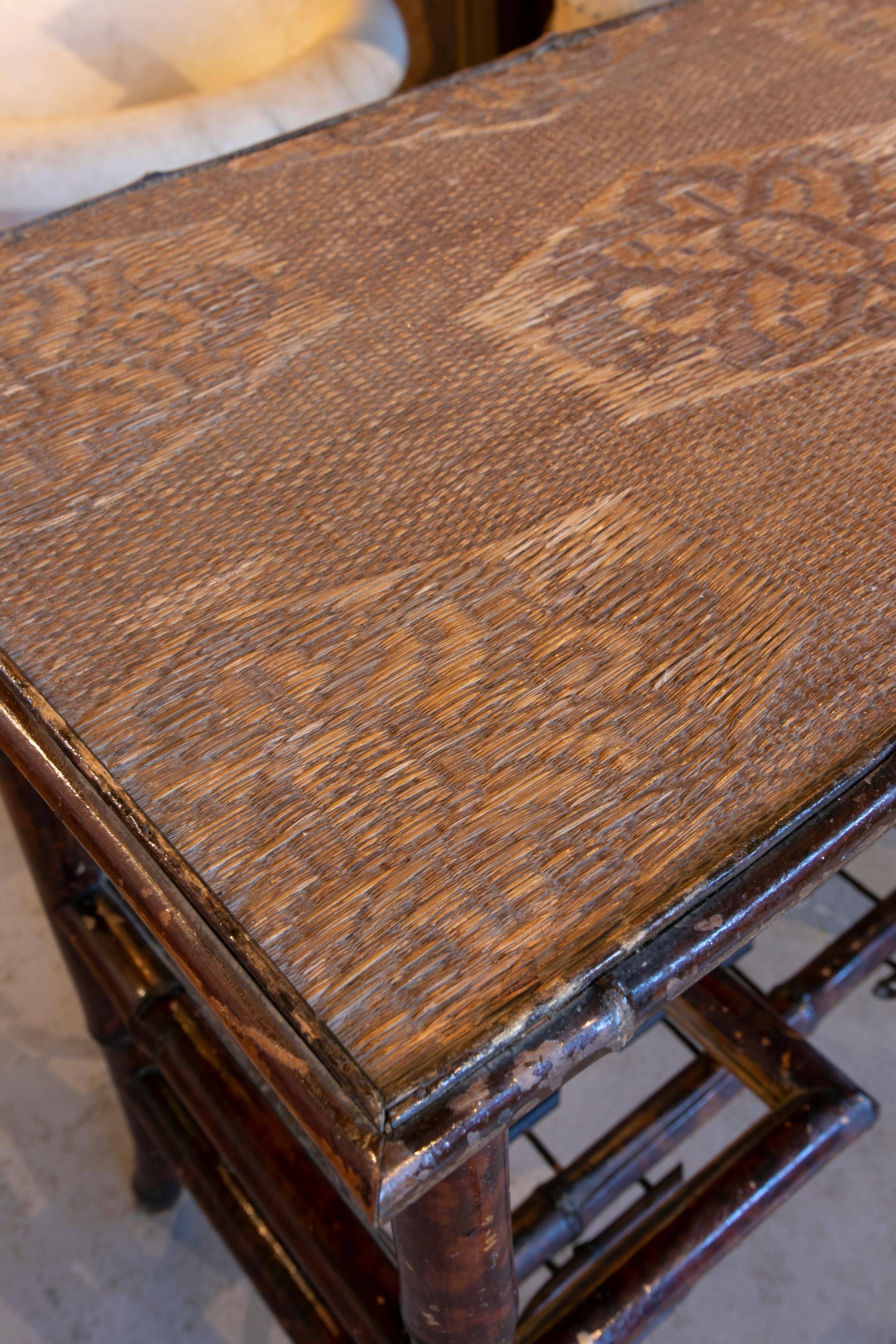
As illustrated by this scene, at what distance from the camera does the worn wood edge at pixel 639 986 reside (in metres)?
0.25

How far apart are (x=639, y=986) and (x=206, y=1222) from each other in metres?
0.66

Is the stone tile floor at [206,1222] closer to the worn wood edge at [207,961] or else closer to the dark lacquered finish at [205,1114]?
the dark lacquered finish at [205,1114]

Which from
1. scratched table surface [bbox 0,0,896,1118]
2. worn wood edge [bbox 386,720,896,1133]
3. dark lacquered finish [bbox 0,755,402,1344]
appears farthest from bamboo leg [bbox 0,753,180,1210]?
worn wood edge [bbox 386,720,896,1133]

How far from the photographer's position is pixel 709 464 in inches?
16.2

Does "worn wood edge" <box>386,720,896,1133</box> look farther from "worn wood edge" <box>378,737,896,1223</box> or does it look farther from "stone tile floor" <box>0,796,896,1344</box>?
"stone tile floor" <box>0,796,896,1344</box>

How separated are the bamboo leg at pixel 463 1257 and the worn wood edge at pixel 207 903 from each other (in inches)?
2.1

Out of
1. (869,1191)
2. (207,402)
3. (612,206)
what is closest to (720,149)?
(612,206)

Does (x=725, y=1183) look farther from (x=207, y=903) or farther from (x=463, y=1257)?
(x=207, y=903)

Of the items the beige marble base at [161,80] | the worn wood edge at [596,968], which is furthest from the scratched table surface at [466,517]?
the beige marble base at [161,80]

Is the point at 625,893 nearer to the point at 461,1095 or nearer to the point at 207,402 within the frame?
the point at 461,1095

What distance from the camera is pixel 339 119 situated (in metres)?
0.61

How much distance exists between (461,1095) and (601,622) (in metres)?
0.16

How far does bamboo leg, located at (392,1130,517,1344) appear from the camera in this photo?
0.31 metres

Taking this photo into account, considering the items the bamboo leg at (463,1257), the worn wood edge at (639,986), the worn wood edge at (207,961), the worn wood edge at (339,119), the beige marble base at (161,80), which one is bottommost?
the bamboo leg at (463,1257)
